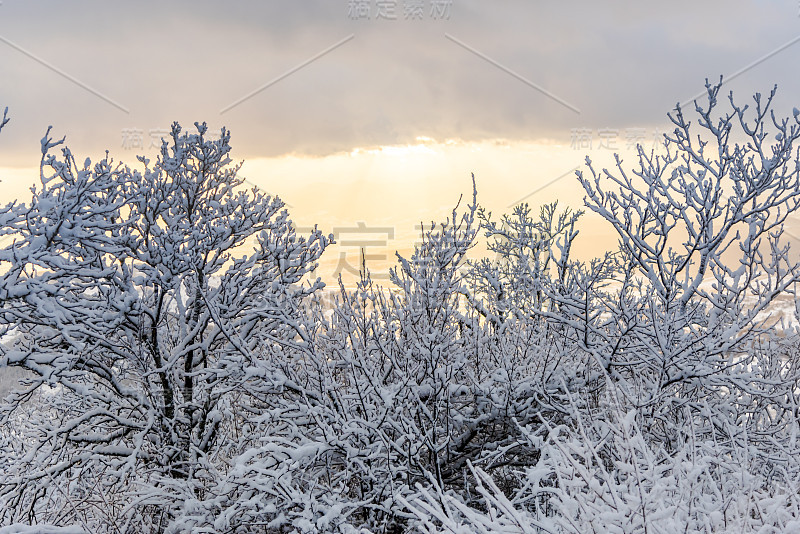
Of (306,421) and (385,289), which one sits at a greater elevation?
(385,289)

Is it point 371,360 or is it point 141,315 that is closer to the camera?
point 371,360

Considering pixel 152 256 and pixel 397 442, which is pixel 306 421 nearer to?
pixel 397 442

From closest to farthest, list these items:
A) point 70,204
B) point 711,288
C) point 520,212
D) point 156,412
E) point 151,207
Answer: point 70,204 < point 711,288 < point 156,412 < point 151,207 < point 520,212

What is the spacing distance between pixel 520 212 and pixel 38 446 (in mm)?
14341

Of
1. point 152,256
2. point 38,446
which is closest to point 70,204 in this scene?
point 152,256

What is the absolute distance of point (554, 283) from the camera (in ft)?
25.5

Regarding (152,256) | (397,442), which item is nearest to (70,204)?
(152,256)

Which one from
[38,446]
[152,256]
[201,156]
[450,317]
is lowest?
[38,446]

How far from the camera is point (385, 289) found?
7762 mm

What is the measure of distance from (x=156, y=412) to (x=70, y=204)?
331cm

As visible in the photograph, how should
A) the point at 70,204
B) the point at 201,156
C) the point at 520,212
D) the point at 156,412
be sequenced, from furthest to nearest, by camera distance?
1. the point at 520,212
2. the point at 201,156
3. the point at 156,412
4. the point at 70,204

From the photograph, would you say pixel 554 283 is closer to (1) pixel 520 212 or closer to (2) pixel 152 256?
(2) pixel 152 256

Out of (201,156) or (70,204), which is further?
(201,156)

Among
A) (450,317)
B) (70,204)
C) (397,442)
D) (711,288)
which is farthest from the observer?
(711,288)
